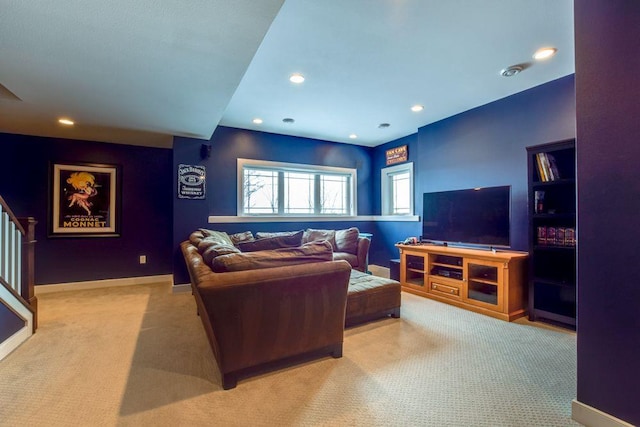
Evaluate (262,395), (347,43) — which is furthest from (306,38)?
(262,395)

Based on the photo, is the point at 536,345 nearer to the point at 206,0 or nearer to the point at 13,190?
the point at 206,0

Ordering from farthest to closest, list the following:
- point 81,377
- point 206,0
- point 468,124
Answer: point 468,124, point 81,377, point 206,0

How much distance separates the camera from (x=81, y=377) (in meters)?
1.85

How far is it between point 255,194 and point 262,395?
11.4 ft

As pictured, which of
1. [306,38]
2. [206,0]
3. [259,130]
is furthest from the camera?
[259,130]

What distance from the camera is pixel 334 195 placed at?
18.1 ft

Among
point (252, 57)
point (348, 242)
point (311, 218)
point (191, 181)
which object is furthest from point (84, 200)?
point (348, 242)

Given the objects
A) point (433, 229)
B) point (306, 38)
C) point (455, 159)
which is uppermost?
point (306, 38)

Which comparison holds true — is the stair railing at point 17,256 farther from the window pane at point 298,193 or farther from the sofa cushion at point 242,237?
the window pane at point 298,193

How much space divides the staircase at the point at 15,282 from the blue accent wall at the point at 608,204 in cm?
376

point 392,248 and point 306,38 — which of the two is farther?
point 392,248

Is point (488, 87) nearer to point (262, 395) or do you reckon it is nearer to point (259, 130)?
point (259, 130)

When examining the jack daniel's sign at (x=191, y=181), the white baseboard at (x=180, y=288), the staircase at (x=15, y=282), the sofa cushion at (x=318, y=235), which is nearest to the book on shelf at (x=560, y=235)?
the sofa cushion at (x=318, y=235)

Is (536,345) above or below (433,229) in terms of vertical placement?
below
